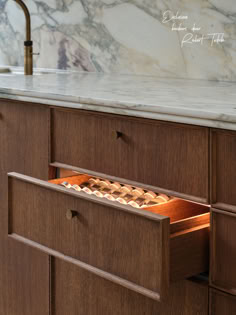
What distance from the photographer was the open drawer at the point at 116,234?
3.80 feet

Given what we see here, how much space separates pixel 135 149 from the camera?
1.37 m

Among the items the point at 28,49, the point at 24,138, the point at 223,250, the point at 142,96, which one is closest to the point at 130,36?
the point at 28,49

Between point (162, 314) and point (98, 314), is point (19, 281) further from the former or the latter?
point (162, 314)

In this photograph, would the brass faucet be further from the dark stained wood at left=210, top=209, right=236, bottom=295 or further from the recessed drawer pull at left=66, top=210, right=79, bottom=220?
the dark stained wood at left=210, top=209, right=236, bottom=295

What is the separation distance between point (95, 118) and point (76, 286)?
467 mm

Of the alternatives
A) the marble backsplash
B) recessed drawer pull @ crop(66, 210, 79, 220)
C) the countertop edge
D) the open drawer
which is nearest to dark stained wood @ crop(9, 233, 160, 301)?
the open drawer

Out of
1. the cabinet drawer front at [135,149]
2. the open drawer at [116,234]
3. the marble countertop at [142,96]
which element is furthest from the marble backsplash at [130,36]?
the open drawer at [116,234]

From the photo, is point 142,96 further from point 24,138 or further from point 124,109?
point 24,138

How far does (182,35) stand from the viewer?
2057mm

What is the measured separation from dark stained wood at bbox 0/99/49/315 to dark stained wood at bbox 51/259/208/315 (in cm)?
8

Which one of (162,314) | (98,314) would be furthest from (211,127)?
(98,314)

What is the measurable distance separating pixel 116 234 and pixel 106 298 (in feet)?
1.04

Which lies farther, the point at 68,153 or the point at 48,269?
the point at 48,269

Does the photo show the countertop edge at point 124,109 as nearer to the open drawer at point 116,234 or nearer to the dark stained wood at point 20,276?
the open drawer at point 116,234
